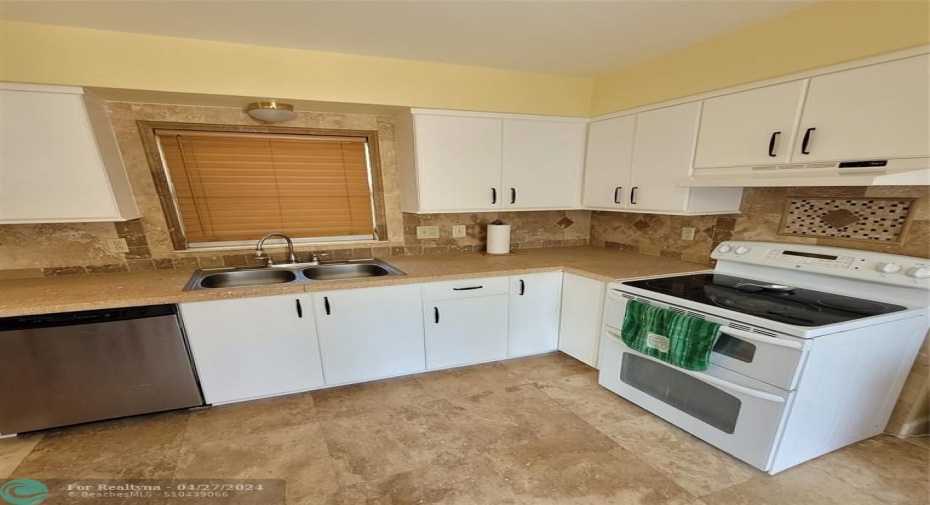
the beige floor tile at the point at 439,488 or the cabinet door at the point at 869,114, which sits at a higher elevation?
the cabinet door at the point at 869,114

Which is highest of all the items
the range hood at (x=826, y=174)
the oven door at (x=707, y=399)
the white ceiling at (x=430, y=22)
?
the white ceiling at (x=430, y=22)

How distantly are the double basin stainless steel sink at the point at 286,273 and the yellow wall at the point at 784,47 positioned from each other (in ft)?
7.27

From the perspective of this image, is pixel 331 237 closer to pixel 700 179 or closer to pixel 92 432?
pixel 92 432

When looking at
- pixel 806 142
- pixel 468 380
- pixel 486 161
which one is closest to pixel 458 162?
pixel 486 161

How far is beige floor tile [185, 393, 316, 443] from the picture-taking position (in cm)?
188

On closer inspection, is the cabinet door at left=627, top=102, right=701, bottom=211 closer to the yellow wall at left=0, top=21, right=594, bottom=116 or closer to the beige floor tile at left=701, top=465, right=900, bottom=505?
the yellow wall at left=0, top=21, right=594, bottom=116

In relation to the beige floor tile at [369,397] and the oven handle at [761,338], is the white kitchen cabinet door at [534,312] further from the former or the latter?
the oven handle at [761,338]

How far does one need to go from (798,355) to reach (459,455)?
1.58 meters

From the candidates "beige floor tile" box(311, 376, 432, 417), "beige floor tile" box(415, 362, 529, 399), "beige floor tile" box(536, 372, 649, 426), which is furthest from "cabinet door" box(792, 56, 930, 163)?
"beige floor tile" box(311, 376, 432, 417)

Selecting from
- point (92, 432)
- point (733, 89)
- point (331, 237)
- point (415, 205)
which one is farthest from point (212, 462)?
point (733, 89)

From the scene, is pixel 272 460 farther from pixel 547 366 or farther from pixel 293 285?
pixel 547 366

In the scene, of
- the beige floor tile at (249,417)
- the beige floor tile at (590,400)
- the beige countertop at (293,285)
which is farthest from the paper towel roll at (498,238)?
the beige floor tile at (249,417)

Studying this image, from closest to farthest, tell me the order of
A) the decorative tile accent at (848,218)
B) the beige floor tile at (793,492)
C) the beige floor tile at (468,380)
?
the beige floor tile at (793,492)
the decorative tile accent at (848,218)
the beige floor tile at (468,380)

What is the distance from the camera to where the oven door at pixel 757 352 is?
137 cm
